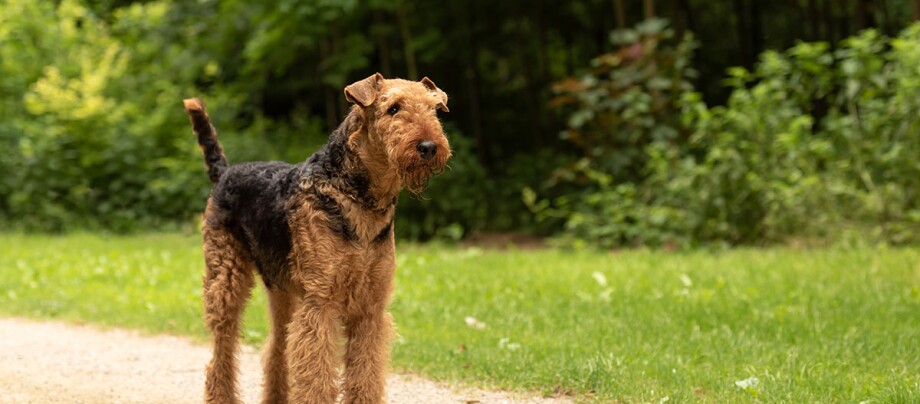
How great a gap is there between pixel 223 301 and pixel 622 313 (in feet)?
11.2

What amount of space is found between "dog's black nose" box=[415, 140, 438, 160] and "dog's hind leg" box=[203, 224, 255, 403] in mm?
1379

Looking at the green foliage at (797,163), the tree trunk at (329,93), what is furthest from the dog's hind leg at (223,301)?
the tree trunk at (329,93)

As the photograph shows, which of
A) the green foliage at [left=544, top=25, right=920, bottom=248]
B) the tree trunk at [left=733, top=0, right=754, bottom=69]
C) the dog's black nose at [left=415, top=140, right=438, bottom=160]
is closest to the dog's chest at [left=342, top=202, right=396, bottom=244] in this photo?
the dog's black nose at [left=415, top=140, right=438, bottom=160]

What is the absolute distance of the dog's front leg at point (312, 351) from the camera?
3885mm

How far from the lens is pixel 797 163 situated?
33.6 feet

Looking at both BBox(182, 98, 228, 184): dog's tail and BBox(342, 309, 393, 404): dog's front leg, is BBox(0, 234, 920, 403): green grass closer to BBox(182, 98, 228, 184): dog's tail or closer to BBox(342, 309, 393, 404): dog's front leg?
BBox(342, 309, 393, 404): dog's front leg

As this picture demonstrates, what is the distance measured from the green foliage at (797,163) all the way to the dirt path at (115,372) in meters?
5.88

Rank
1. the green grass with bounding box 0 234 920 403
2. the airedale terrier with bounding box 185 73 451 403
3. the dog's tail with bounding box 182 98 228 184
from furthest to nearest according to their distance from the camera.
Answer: the green grass with bounding box 0 234 920 403 → the dog's tail with bounding box 182 98 228 184 → the airedale terrier with bounding box 185 73 451 403

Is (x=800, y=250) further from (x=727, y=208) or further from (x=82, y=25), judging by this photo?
(x=82, y=25)

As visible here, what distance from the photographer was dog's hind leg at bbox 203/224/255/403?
4.46 m

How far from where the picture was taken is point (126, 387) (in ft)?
17.8

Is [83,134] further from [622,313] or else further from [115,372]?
[622,313]

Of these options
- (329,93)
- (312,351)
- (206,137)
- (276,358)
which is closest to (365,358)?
(312,351)

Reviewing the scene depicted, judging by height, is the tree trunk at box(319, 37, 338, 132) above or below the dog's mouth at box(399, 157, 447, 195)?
above
